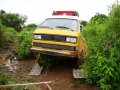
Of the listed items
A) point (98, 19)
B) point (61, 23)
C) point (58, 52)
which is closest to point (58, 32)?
point (58, 52)

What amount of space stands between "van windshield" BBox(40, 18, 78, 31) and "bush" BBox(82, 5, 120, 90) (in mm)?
2469

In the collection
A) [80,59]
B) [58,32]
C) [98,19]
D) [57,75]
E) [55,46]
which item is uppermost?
[98,19]

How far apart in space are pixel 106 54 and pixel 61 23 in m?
3.69

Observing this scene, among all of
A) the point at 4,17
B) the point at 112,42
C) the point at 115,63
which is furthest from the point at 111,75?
the point at 4,17

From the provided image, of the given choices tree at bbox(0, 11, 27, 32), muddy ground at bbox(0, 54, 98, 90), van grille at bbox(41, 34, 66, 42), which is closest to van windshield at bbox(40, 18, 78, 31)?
van grille at bbox(41, 34, 66, 42)

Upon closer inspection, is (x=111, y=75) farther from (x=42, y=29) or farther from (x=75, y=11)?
(x=75, y=11)

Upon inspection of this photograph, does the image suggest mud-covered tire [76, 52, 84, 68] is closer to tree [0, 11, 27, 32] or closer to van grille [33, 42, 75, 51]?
van grille [33, 42, 75, 51]

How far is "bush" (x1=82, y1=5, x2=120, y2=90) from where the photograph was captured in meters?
7.83

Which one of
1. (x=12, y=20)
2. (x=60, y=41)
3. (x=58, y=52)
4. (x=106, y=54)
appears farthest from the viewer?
(x=12, y=20)

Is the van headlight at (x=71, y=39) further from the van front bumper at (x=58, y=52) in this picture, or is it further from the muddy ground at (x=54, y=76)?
the muddy ground at (x=54, y=76)

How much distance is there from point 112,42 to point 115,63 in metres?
0.63

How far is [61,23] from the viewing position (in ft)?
37.7

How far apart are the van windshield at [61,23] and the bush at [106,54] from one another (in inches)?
97.2

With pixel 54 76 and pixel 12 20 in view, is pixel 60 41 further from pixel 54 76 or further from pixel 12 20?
pixel 12 20
